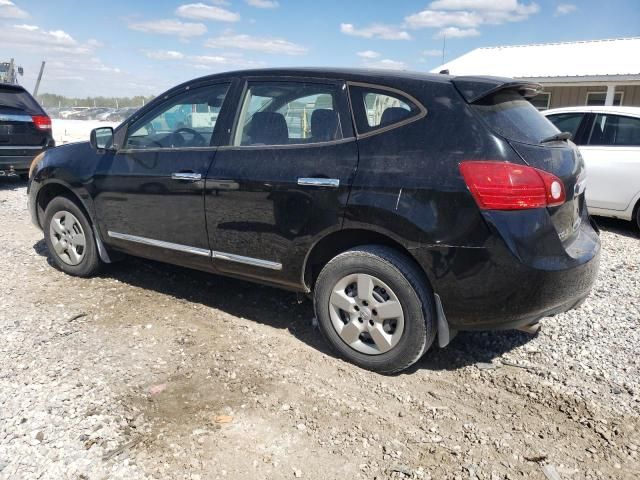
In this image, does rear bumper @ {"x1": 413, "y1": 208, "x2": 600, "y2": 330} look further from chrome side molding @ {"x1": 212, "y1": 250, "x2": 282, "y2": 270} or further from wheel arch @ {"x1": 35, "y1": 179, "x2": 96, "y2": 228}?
wheel arch @ {"x1": 35, "y1": 179, "x2": 96, "y2": 228}

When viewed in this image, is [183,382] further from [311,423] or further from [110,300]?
[110,300]

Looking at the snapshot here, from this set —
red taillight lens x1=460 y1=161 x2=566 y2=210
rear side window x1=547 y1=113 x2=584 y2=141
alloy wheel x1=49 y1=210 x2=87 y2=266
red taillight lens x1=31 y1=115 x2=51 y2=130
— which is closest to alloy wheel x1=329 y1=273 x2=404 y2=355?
red taillight lens x1=460 y1=161 x2=566 y2=210

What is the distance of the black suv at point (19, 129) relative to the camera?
29.3 ft

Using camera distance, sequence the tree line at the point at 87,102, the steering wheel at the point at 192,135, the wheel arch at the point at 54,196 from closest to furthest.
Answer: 1. the steering wheel at the point at 192,135
2. the wheel arch at the point at 54,196
3. the tree line at the point at 87,102

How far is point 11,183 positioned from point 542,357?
34.2 feet

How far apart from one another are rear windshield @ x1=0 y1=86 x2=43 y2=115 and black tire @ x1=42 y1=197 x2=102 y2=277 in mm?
5264

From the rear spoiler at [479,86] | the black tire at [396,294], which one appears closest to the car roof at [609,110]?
the rear spoiler at [479,86]

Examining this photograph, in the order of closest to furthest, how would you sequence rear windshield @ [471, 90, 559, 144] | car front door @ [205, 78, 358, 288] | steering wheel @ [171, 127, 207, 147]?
1. rear windshield @ [471, 90, 559, 144]
2. car front door @ [205, 78, 358, 288]
3. steering wheel @ [171, 127, 207, 147]

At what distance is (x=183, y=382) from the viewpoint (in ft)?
10.5

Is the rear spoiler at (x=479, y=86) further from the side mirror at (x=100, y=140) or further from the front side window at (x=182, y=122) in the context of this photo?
the side mirror at (x=100, y=140)

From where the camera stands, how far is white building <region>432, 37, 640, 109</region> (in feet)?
51.1

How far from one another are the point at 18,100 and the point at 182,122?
22.1 ft

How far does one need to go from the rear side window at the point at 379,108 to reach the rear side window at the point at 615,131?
16.3ft

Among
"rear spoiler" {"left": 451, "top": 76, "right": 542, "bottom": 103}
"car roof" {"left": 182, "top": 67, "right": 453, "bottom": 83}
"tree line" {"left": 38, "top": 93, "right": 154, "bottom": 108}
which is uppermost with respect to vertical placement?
"car roof" {"left": 182, "top": 67, "right": 453, "bottom": 83}
